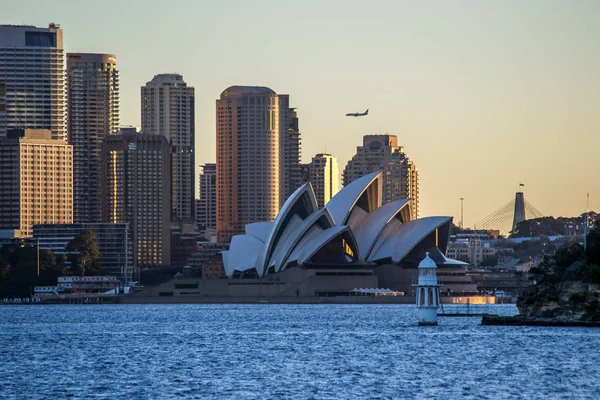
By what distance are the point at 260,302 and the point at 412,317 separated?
55526 mm

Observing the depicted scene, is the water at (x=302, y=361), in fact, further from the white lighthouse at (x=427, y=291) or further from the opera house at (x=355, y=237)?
the opera house at (x=355, y=237)

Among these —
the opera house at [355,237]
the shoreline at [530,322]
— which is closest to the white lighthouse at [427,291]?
the shoreline at [530,322]

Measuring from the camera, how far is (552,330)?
90625 millimetres

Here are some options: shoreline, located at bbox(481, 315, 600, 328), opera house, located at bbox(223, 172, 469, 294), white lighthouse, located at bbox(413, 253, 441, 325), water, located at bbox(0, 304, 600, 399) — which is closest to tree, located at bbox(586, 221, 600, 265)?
shoreline, located at bbox(481, 315, 600, 328)

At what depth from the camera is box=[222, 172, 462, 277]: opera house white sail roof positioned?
168750mm

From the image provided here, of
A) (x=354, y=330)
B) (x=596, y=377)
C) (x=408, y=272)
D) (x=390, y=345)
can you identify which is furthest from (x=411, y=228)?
(x=596, y=377)

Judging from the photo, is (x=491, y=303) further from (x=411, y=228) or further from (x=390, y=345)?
(x=390, y=345)

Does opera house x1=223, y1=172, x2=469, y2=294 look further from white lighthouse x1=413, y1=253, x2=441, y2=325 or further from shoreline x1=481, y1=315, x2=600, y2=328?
white lighthouse x1=413, y1=253, x2=441, y2=325

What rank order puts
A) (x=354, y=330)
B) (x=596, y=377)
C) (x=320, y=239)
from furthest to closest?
(x=320, y=239), (x=354, y=330), (x=596, y=377)

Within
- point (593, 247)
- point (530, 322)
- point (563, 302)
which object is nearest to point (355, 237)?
point (593, 247)

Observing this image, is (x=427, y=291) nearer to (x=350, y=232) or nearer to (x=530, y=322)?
(x=530, y=322)

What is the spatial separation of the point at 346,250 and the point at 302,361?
100410mm

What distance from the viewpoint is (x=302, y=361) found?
70625mm

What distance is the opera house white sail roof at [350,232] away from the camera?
16875 centimetres
